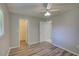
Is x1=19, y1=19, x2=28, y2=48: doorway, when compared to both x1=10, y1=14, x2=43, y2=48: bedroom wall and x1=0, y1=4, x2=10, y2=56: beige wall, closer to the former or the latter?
x1=10, y1=14, x2=43, y2=48: bedroom wall

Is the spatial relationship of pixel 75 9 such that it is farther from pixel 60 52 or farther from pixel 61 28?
pixel 60 52

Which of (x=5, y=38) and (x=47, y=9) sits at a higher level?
(x=47, y=9)

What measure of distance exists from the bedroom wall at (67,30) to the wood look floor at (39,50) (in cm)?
9

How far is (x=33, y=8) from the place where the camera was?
4.50ft

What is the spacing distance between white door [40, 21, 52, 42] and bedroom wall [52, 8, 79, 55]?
6 centimetres

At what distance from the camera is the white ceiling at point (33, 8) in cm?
127

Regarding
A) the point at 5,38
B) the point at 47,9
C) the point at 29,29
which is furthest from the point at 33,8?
the point at 5,38


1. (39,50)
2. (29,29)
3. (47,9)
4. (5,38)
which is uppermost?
(47,9)

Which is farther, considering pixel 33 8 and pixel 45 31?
pixel 45 31

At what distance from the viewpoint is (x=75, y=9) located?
1.33 meters

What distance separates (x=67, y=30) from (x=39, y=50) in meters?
0.48

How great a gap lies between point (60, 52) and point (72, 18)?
0.50m

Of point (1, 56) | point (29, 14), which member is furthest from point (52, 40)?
point (1, 56)

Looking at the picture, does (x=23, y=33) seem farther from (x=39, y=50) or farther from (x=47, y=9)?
(x=47, y=9)
